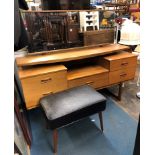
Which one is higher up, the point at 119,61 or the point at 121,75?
the point at 119,61

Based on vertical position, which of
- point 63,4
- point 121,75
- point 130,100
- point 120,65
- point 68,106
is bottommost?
point 130,100

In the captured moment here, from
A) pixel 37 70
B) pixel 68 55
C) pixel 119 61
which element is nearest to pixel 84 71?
pixel 68 55

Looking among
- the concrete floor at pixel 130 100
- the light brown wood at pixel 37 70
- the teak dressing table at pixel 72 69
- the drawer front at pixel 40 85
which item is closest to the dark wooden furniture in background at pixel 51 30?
the teak dressing table at pixel 72 69

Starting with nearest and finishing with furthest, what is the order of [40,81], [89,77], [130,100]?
1. [40,81]
2. [89,77]
3. [130,100]

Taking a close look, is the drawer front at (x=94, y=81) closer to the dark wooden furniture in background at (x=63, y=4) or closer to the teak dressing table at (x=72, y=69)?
the teak dressing table at (x=72, y=69)

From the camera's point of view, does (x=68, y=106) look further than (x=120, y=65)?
No

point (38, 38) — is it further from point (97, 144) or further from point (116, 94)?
point (116, 94)

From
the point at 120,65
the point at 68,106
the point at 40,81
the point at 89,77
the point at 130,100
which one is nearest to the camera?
the point at 68,106

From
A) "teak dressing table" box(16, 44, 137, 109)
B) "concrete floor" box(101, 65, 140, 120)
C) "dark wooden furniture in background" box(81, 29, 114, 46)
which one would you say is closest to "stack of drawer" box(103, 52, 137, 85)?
"teak dressing table" box(16, 44, 137, 109)

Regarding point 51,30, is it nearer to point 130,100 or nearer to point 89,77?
point 89,77

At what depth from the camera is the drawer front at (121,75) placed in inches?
79.1

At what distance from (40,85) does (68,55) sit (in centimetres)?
45

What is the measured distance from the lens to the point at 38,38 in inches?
68.5

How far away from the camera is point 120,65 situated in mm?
1992
